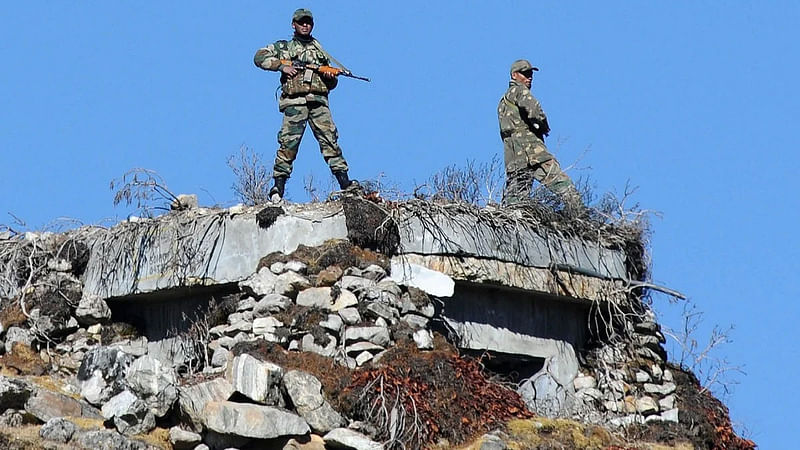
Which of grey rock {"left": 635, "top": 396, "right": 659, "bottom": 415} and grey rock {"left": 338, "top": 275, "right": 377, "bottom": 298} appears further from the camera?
grey rock {"left": 635, "top": 396, "right": 659, "bottom": 415}

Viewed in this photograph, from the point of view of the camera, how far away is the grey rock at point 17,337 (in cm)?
1706

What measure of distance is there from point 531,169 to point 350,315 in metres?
3.16

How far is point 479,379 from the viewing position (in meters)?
15.7

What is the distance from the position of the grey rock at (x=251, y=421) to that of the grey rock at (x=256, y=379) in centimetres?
14

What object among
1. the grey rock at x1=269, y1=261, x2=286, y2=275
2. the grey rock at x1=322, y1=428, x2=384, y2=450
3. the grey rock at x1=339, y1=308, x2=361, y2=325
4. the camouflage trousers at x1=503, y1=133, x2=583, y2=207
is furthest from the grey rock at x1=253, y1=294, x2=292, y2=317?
the camouflage trousers at x1=503, y1=133, x2=583, y2=207

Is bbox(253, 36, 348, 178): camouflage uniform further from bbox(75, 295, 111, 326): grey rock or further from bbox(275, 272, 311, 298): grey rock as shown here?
bbox(75, 295, 111, 326): grey rock

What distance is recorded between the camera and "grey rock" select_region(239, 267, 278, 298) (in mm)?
16359

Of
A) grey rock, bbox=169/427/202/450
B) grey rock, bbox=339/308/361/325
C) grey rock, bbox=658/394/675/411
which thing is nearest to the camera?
grey rock, bbox=169/427/202/450

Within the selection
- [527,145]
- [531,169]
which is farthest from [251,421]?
[527,145]

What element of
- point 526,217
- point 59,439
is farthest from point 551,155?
point 59,439

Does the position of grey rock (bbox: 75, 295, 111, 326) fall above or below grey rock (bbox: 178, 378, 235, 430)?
above

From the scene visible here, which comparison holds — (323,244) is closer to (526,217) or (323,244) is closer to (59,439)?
(526,217)

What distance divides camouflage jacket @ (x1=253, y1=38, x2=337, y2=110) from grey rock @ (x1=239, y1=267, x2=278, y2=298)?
1885mm

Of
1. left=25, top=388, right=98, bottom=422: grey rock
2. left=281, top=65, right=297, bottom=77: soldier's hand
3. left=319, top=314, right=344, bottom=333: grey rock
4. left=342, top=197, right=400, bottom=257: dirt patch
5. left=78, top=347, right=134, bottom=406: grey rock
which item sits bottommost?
left=25, top=388, right=98, bottom=422: grey rock
